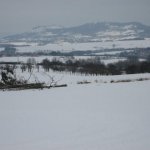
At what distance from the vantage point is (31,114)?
43.0ft

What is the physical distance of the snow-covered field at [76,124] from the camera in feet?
29.3

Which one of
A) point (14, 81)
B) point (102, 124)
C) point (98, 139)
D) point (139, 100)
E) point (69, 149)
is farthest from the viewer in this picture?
point (14, 81)

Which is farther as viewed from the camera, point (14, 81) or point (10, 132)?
Result: point (14, 81)

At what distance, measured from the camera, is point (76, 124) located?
11078mm

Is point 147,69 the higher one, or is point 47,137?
point 47,137

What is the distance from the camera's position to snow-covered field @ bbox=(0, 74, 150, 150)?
29.3ft

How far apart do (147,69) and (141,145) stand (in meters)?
57.4

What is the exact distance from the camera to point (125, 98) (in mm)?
16672

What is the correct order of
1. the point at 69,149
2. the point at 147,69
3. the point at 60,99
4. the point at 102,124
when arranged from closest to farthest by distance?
the point at 69,149, the point at 102,124, the point at 60,99, the point at 147,69

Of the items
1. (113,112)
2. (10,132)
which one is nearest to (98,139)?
(10,132)

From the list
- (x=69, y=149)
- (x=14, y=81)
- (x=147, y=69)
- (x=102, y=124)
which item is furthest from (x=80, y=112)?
(x=147, y=69)

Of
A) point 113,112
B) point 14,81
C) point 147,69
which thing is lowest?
point 147,69

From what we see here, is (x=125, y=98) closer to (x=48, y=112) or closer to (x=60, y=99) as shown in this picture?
(x=60, y=99)

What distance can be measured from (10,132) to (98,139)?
10.0 feet
